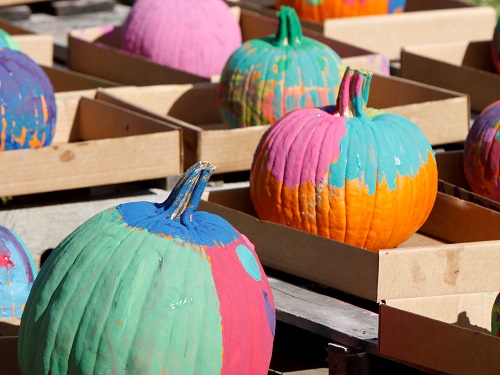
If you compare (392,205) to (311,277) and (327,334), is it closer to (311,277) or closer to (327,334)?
(311,277)

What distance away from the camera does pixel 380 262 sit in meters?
4.34

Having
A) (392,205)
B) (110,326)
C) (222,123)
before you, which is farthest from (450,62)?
(110,326)

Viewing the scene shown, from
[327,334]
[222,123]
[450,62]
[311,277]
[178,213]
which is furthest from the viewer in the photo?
[450,62]

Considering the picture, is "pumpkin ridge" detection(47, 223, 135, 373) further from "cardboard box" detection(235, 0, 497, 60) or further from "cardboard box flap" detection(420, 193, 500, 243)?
"cardboard box" detection(235, 0, 497, 60)

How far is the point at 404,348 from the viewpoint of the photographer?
3.88 metres

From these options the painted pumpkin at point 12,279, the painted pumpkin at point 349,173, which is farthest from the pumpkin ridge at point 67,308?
the painted pumpkin at point 349,173

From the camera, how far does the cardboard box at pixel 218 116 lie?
5922 millimetres

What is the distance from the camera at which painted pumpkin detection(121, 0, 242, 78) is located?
756cm

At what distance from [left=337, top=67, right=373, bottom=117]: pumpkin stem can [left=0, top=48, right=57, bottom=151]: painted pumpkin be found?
1670 mm

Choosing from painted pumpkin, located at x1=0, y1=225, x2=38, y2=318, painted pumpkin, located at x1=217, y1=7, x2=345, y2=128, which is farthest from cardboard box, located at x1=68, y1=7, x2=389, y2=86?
painted pumpkin, located at x1=0, y1=225, x2=38, y2=318

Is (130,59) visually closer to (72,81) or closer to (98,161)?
(72,81)

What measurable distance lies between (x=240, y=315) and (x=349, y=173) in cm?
129

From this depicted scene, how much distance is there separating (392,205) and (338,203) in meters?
0.21

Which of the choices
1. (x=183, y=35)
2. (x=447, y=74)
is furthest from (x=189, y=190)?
(x=183, y=35)
